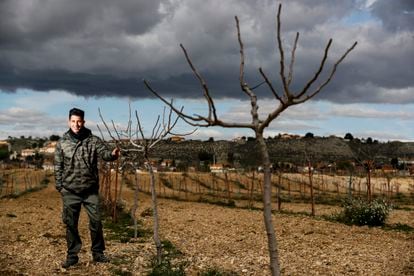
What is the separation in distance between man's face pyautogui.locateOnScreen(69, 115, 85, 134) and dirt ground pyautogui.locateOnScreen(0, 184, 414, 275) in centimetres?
200

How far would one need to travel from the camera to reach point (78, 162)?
7.62 metres

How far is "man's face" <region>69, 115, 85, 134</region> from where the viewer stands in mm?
7676

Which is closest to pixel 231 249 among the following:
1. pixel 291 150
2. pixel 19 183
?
pixel 19 183

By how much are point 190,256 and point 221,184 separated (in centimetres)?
4121

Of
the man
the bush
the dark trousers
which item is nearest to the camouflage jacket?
the man

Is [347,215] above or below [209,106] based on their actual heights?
below

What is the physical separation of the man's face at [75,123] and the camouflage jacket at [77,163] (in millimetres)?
124

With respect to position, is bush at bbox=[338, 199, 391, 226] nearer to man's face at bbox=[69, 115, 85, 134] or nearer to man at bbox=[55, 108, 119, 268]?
man at bbox=[55, 108, 119, 268]

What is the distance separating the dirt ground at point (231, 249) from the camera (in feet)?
25.6

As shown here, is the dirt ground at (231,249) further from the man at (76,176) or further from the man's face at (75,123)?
the man's face at (75,123)

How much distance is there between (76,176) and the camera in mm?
7590

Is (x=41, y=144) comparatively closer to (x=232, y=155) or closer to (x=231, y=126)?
(x=232, y=155)

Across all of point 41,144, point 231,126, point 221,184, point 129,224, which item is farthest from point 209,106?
point 41,144

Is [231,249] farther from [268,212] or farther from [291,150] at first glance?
[291,150]
